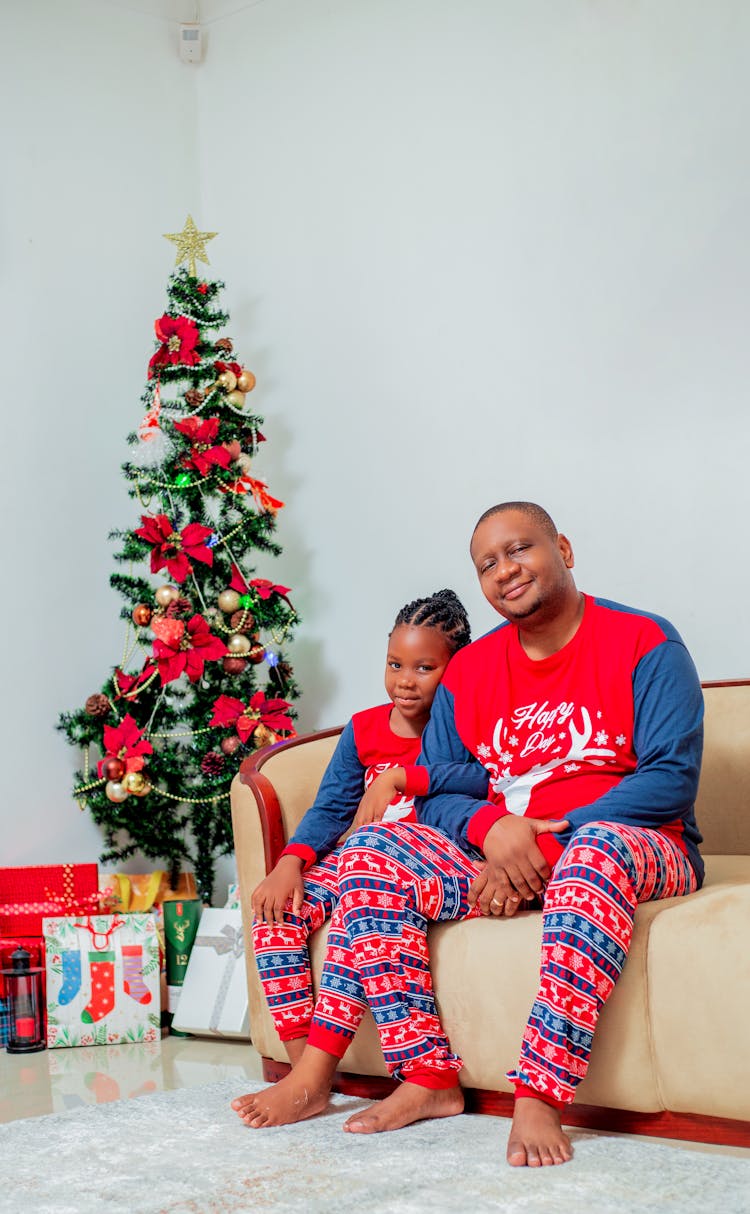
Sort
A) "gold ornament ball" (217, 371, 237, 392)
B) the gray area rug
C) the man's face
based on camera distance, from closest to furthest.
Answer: the gray area rug < the man's face < "gold ornament ball" (217, 371, 237, 392)

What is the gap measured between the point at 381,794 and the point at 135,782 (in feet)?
3.88

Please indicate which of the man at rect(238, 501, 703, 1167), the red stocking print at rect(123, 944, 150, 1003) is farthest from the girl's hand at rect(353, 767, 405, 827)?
the red stocking print at rect(123, 944, 150, 1003)

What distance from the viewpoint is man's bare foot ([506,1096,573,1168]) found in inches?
68.7

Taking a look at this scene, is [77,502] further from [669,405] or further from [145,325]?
[669,405]

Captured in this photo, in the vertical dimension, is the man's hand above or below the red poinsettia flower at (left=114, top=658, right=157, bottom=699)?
below

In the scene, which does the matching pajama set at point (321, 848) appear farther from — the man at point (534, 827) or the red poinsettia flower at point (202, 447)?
the red poinsettia flower at point (202, 447)

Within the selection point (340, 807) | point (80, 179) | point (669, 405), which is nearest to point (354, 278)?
point (80, 179)

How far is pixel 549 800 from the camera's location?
6.94ft

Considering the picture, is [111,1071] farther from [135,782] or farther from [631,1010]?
[631,1010]

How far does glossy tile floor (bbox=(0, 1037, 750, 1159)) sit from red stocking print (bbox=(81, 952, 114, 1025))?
8cm

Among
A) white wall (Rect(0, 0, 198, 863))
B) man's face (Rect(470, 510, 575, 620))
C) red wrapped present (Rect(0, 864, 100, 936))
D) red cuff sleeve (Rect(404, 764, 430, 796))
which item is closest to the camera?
man's face (Rect(470, 510, 575, 620))

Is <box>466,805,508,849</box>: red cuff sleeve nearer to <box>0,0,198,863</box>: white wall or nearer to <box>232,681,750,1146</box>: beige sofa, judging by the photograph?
<box>232,681,750,1146</box>: beige sofa

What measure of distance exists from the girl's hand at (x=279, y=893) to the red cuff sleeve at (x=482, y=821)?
0.37m

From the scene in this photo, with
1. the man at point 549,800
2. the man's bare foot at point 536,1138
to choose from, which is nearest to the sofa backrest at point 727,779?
the man at point 549,800
